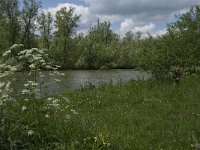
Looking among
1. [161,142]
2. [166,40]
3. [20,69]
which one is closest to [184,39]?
[166,40]

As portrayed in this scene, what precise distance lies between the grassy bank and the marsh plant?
0.8 inches

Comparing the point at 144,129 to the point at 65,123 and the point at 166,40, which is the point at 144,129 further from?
the point at 166,40

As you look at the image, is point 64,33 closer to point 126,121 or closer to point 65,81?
point 65,81

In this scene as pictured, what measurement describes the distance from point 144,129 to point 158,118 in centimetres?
153

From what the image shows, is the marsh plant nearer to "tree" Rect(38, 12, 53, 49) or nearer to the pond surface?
the pond surface

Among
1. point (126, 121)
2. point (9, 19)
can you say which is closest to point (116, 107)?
point (126, 121)

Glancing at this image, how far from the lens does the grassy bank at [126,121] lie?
8133 millimetres

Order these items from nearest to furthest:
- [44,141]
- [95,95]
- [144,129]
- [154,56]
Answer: [44,141] → [144,129] → [95,95] → [154,56]

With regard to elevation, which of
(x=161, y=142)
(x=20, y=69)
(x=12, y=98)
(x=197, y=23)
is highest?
(x=197, y=23)

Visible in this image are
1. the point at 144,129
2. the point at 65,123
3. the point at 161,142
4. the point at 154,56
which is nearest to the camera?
the point at 65,123

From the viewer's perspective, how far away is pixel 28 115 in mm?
8203

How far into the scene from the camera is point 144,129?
11047 millimetres

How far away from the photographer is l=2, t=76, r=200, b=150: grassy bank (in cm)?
813

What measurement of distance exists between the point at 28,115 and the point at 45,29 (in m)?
89.1
